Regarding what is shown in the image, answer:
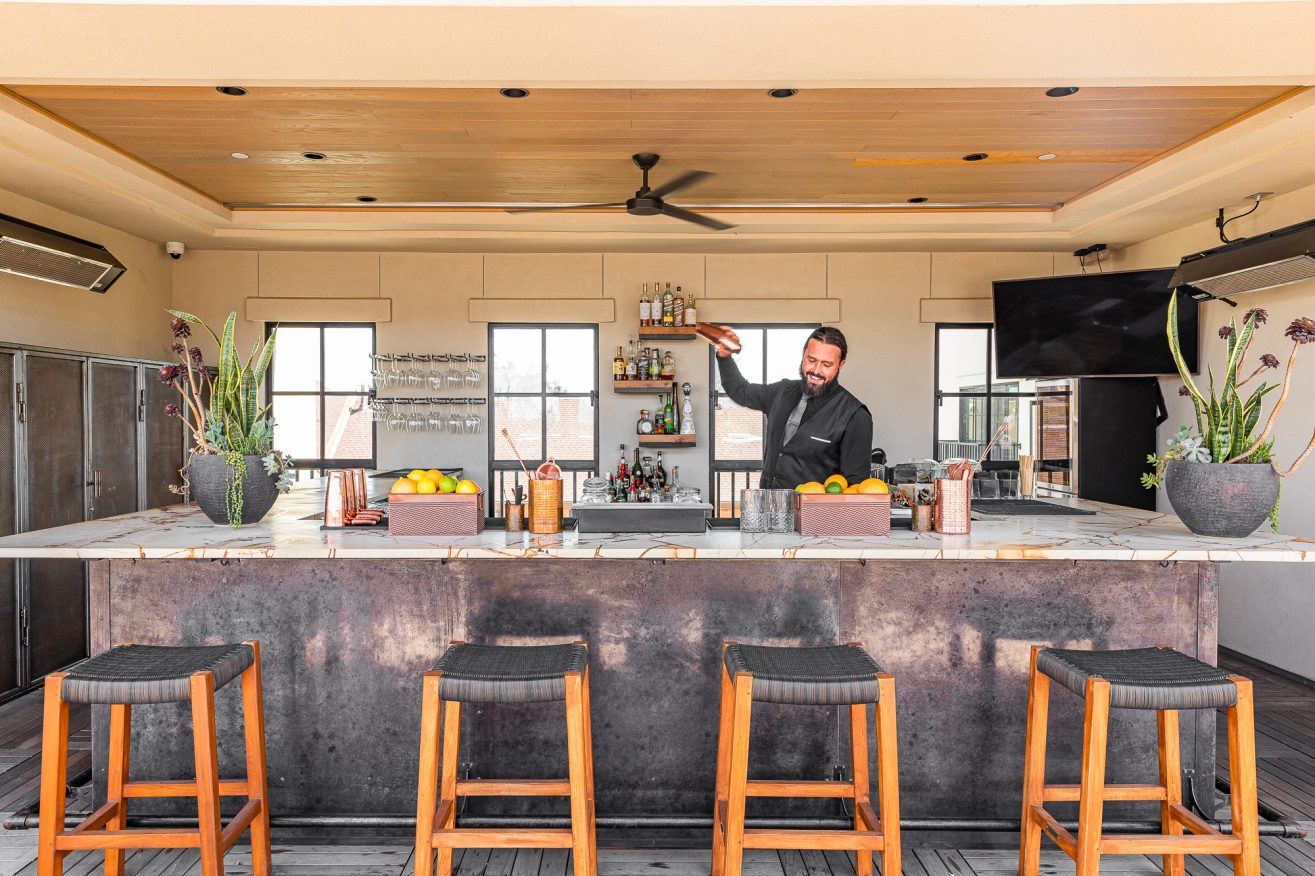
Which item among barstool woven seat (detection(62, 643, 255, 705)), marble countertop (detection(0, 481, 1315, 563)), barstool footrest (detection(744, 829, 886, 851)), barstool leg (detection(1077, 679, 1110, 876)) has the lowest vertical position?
barstool footrest (detection(744, 829, 886, 851))

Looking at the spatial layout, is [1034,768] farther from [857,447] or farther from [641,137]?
[641,137]

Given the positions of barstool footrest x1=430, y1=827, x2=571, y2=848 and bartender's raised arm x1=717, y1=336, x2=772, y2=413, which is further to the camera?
bartender's raised arm x1=717, y1=336, x2=772, y2=413

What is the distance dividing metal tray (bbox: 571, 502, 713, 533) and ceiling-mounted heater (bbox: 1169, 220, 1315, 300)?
118 inches

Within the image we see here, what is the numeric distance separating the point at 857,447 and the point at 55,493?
13.7 feet

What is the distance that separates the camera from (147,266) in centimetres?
587

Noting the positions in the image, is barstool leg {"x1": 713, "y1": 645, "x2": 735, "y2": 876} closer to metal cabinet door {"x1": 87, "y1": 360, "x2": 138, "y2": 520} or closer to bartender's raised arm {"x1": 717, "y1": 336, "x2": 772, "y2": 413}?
bartender's raised arm {"x1": 717, "y1": 336, "x2": 772, "y2": 413}

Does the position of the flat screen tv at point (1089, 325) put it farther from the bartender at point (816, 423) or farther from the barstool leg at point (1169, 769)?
the barstool leg at point (1169, 769)

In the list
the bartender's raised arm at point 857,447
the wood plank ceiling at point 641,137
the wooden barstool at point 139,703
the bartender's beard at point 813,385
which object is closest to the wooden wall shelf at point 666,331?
the wood plank ceiling at point 641,137

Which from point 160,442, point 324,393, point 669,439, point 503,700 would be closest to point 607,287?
point 669,439

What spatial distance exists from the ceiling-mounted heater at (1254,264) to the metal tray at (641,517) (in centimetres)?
300

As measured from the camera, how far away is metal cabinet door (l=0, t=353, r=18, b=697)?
13.2 ft

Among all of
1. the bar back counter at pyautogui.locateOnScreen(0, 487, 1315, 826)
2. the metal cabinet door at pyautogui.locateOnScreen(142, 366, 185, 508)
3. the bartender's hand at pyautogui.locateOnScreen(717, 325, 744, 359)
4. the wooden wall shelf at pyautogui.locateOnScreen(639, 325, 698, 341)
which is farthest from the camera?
the wooden wall shelf at pyautogui.locateOnScreen(639, 325, 698, 341)

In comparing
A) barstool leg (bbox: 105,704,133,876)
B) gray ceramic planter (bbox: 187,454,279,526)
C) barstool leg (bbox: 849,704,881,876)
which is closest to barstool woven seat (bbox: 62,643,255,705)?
barstool leg (bbox: 105,704,133,876)

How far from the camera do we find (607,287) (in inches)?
243
